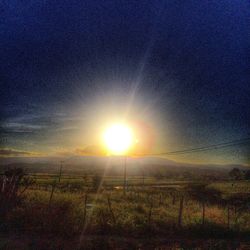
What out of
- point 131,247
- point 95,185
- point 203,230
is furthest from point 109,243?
point 95,185

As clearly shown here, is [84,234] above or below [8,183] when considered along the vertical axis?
below

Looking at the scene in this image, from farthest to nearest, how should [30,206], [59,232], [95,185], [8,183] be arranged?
[95,185] < [8,183] < [30,206] < [59,232]

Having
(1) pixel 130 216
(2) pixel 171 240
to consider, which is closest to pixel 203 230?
(2) pixel 171 240

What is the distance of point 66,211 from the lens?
16953 millimetres

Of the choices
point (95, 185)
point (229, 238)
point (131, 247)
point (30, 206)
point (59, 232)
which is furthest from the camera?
point (95, 185)

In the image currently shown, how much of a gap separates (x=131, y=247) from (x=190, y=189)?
37632 mm

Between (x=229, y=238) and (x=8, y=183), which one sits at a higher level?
(x=8, y=183)

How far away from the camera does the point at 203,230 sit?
55.5ft

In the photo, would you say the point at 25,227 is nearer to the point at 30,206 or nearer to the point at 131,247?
the point at 30,206

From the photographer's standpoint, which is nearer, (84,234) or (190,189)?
(84,234)

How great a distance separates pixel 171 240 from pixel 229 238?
3437mm

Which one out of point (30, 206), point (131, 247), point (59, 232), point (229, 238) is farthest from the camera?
point (30, 206)

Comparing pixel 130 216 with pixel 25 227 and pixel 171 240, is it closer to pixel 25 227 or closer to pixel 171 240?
pixel 171 240

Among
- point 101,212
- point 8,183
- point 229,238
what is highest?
point 8,183
